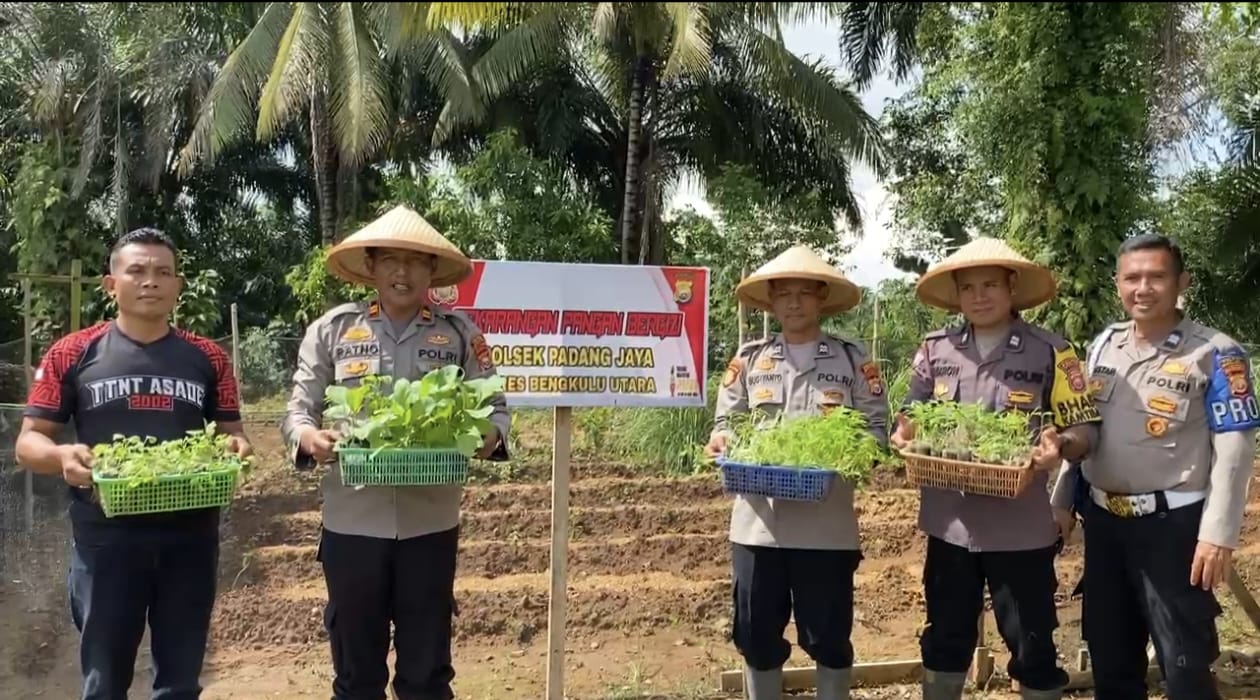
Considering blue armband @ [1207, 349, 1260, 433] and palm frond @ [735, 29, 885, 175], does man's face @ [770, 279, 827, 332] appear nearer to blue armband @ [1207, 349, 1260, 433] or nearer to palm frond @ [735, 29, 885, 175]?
blue armband @ [1207, 349, 1260, 433]

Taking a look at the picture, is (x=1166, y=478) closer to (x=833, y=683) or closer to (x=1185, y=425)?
(x=1185, y=425)

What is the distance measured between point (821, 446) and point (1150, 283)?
107 cm

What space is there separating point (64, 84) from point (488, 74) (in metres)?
5.87

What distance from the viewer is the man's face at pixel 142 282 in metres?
2.83

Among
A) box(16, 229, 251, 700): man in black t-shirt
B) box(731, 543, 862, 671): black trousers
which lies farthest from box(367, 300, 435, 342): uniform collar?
box(731, 543, 862, 671): black trousers

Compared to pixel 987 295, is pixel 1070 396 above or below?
below

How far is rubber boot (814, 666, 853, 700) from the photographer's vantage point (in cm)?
322

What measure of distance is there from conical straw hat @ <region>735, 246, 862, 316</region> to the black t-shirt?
1725 mm

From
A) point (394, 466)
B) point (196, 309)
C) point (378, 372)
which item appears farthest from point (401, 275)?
point (196, 309)

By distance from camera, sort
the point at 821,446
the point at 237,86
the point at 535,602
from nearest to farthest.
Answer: the point at 821,446 → the point at 535,602 → the point at 237,86

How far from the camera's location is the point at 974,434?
114 inches

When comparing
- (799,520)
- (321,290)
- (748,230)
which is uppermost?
(748,230)

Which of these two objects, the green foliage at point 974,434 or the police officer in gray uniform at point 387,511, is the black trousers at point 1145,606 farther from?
the police officer in gray uniform at point 387,511

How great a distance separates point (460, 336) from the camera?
3150 mm
